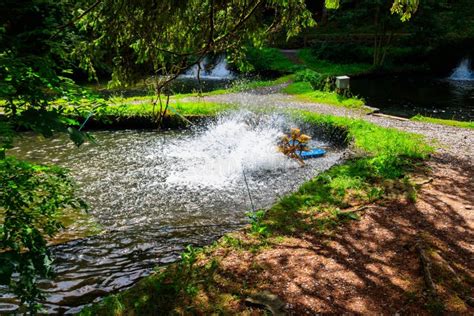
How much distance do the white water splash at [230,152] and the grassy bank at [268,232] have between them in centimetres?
207

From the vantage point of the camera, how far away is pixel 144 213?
6.98 metres

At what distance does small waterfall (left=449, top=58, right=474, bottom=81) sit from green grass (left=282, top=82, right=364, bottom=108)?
11.3m

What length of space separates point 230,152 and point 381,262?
6.21 meters

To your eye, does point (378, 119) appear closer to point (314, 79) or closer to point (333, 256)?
point (314, 79)

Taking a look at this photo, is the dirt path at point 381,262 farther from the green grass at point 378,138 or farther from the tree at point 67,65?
the tree at point 67,65

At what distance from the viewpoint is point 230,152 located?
10.2 m

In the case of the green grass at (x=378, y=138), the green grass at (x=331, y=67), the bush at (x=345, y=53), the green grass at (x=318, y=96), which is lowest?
the green grass at (x=378, y=138)

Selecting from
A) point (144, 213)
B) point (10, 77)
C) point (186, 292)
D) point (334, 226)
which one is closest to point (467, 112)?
point (334, 226)

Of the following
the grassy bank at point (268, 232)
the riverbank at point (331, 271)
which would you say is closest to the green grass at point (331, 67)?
the grassy bank at point (268, 232)

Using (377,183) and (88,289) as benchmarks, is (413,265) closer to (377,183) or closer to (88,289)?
(377,183)

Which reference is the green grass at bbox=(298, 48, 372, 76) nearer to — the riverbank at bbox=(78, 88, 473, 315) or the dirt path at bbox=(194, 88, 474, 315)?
the riverbank at bbox=(78, 88, 473, 315)

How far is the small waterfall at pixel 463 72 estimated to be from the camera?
77.3 ft

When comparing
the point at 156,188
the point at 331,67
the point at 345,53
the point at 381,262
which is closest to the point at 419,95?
the point at 331,67

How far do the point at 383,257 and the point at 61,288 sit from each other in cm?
392
